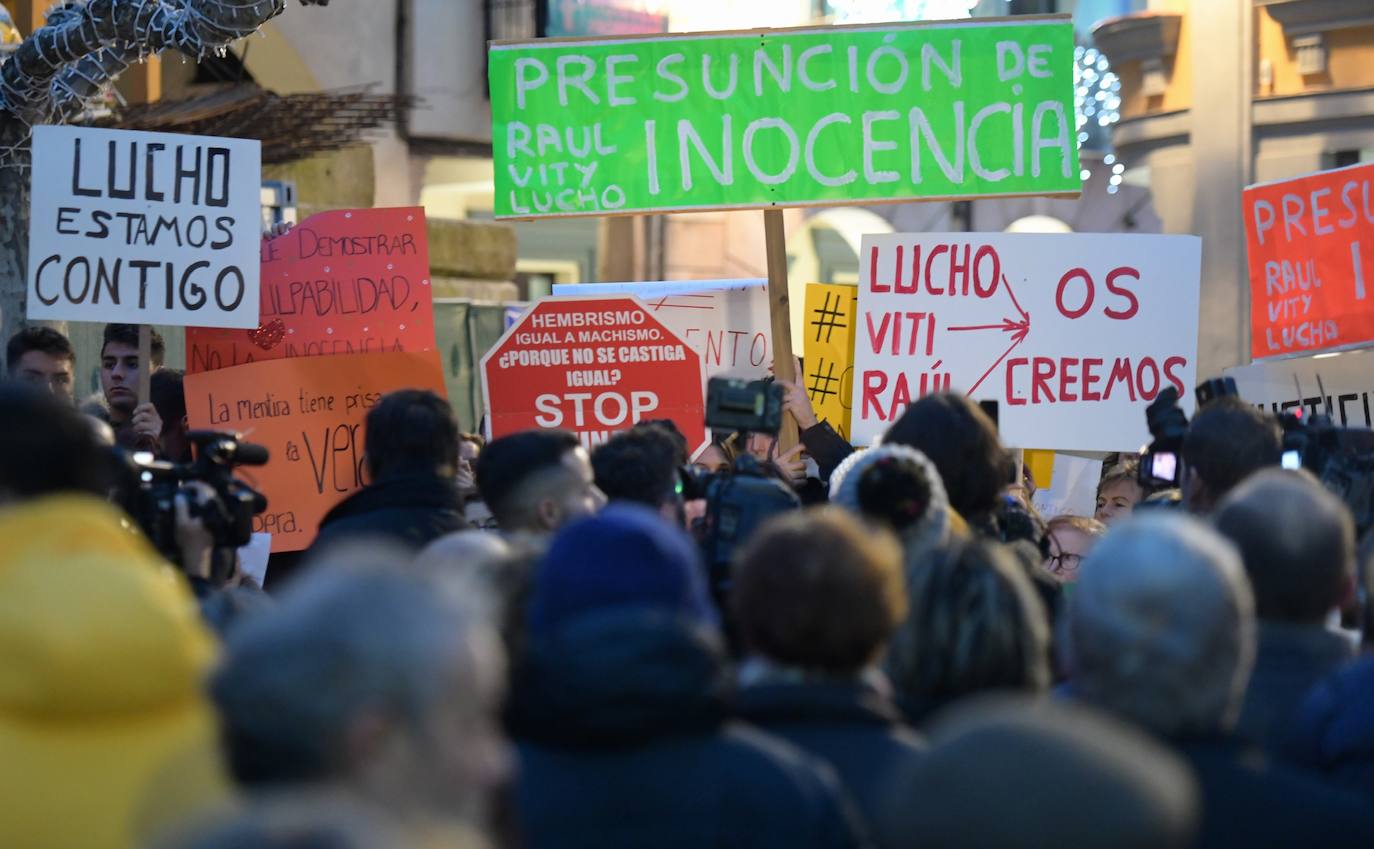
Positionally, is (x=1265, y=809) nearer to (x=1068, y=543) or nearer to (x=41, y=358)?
(x=1068, y=543)

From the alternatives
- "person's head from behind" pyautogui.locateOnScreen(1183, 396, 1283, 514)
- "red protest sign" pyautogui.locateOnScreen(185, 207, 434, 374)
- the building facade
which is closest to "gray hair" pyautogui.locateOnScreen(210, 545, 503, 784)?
"person's head from behind" pyautogui.locateOnScreen(1183, 396, 1283, 514)

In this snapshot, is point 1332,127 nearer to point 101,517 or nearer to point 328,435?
point 328,435

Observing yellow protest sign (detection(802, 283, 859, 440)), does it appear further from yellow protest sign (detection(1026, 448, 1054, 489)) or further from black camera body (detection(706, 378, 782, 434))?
black camera body (detection(706, 378, 782, 434))

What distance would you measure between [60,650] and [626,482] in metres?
2.36

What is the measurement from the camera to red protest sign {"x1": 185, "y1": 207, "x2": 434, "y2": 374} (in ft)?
23.2

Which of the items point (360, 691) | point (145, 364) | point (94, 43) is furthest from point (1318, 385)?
point (360, 691)

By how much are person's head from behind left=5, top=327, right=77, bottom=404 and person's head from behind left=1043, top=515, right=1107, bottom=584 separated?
10.1ft

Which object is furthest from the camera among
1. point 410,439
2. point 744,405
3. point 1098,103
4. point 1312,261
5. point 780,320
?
point 1098,103

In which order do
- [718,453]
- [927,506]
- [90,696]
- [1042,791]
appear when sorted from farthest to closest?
[718,453] → [927,506] → [90,696] → [1042,791]

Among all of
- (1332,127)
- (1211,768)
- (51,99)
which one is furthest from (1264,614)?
(1332,127)

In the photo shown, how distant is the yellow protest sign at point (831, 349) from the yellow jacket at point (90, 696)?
5.80 meters

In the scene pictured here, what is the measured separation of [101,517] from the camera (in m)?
2.76

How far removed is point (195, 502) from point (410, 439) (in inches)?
27.0

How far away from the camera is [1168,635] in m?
2.58
